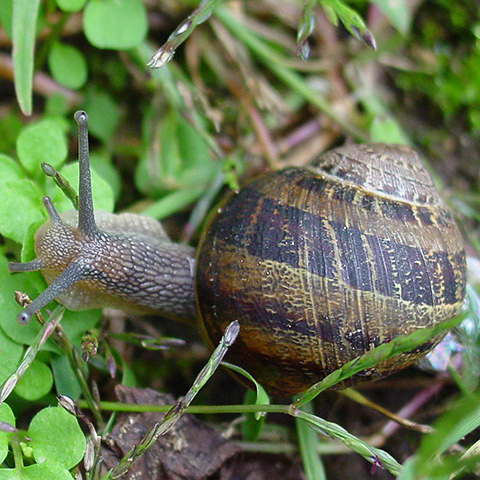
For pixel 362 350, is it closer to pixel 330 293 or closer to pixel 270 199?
pixel 330 293

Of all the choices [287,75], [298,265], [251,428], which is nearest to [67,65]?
[287,75]

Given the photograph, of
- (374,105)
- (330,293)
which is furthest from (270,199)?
(374,105)

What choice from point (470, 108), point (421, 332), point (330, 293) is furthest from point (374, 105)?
point (421, 332)

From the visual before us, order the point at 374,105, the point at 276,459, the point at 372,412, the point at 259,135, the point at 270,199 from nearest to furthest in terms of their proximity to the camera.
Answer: the point at 270,199 → the point at 276,459 → the point at 372,412 → the point at 259,135 → the point at 374,105

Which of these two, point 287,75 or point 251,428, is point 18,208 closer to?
point 251,428

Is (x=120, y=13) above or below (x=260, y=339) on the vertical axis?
above

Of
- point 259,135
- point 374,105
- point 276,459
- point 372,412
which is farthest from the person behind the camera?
point 374,105

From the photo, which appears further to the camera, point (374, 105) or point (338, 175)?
point (374, 105)

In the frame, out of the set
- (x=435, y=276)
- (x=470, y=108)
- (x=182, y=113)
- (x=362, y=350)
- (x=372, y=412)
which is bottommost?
(x=372, y=412)

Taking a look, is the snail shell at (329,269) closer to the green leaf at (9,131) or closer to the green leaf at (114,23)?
the green leaf at (114,23)
